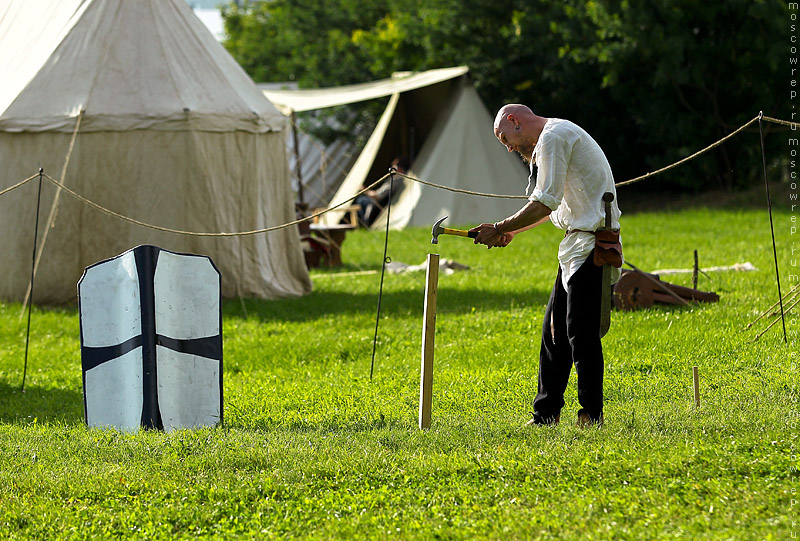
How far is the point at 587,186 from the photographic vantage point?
5051 mm

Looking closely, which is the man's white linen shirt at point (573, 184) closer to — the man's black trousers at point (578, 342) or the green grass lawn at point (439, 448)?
the man's black trousers at point (578, 342)

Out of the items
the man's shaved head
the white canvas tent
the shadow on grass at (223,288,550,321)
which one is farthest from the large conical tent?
the white canvas tent

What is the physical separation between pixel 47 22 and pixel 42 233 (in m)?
2.65

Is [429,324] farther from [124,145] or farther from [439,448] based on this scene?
[124,145]

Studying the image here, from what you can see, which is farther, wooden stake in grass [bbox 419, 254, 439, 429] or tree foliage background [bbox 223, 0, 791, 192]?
tree foliage background [bbox 223, 0, 791, 192]

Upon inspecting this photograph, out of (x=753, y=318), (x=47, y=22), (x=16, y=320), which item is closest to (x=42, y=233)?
(x=16, y=320)

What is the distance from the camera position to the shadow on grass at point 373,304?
10312 millimetres

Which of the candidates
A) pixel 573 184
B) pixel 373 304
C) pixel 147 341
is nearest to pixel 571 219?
pixel 573 184

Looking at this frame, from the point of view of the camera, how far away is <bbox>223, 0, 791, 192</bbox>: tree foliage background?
20.0 meters

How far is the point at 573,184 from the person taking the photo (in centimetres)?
508

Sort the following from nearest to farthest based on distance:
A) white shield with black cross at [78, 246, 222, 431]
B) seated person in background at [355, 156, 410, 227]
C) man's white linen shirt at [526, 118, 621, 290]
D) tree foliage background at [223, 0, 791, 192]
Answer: man's white linen shirt at [526, 118, 621, 290], white shield with black cross at [78, 246, 222, 431], seated person in background at [355, 156, 410, 227], tree foliage background at [223, 0, 791, 192]

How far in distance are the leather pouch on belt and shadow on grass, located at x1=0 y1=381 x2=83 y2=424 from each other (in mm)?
3447

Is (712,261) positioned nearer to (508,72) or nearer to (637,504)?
(637,504)

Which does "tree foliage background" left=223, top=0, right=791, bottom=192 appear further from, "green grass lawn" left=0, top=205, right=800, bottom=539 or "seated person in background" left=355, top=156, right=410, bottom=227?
"green grass lawn" left=0, top=205, right=800, bottom=539
